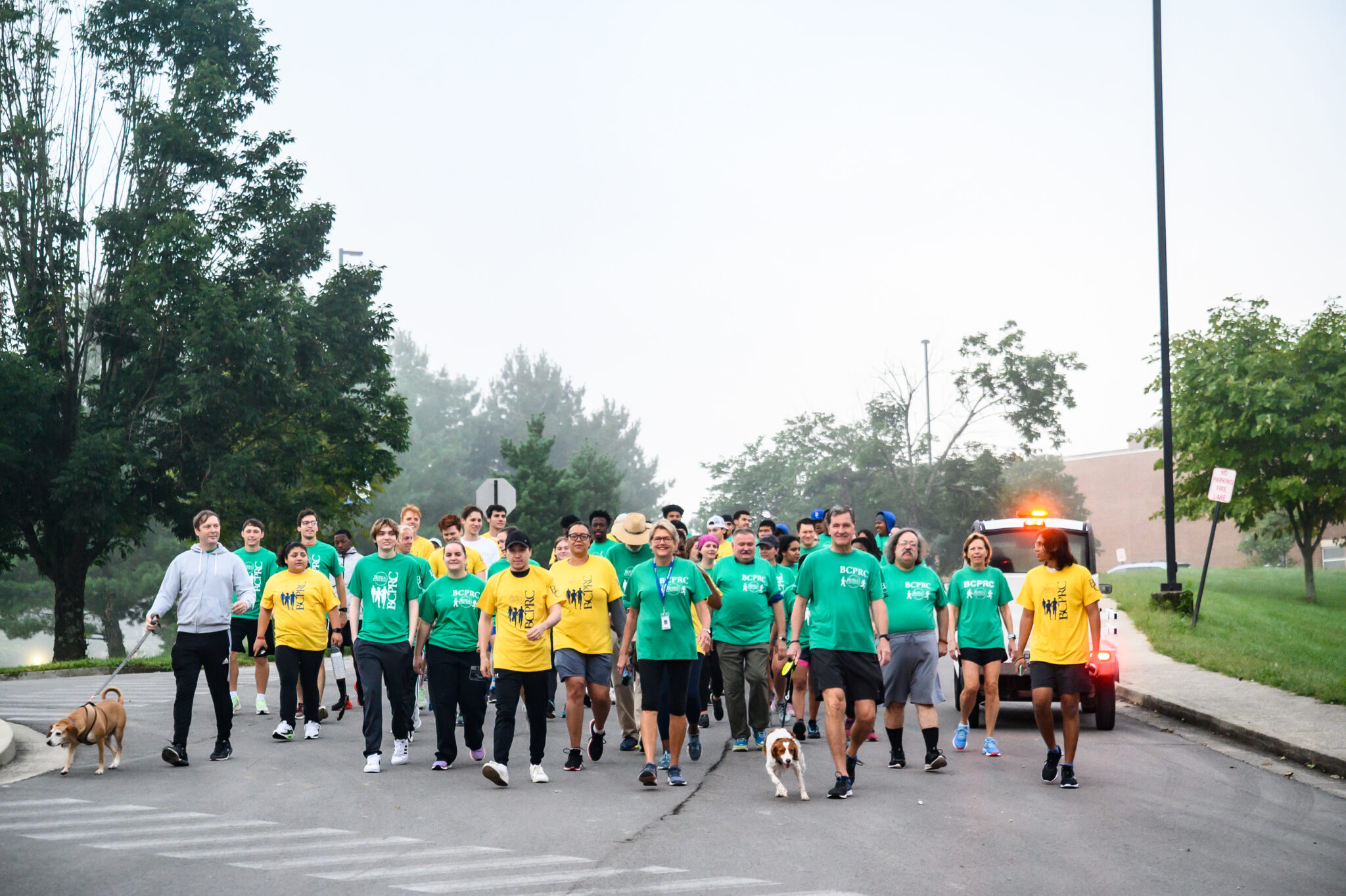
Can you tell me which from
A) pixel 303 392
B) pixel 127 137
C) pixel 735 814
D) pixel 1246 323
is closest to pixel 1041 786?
pixel 735 814

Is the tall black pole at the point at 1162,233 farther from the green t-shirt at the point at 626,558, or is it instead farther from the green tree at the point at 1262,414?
the green t-shirt at the point at 626,558

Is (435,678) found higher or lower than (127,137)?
lower

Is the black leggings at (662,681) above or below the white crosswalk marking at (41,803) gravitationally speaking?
above

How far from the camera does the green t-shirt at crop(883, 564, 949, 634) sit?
35.7ft

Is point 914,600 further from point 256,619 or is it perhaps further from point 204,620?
point 256,619

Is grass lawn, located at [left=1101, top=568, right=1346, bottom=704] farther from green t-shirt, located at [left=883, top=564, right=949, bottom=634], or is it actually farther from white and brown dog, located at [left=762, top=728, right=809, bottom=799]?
white and brown dog, located at [left=762, top=728, right=809, bottom=799]

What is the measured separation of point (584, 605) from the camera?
10141 mm

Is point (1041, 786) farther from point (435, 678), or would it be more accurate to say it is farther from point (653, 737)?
point (435, 678)

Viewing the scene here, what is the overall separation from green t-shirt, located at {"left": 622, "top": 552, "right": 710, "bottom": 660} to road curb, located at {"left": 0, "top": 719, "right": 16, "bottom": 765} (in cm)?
549

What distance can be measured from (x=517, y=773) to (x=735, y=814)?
2454 mm

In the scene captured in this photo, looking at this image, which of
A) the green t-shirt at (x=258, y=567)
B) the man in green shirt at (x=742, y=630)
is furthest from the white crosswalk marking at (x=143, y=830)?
the green t-shirt at (x=258, y=567)

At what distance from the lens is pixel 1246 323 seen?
35.6 metres

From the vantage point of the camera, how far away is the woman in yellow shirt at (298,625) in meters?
12.0

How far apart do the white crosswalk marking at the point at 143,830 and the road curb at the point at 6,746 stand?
3.45m
